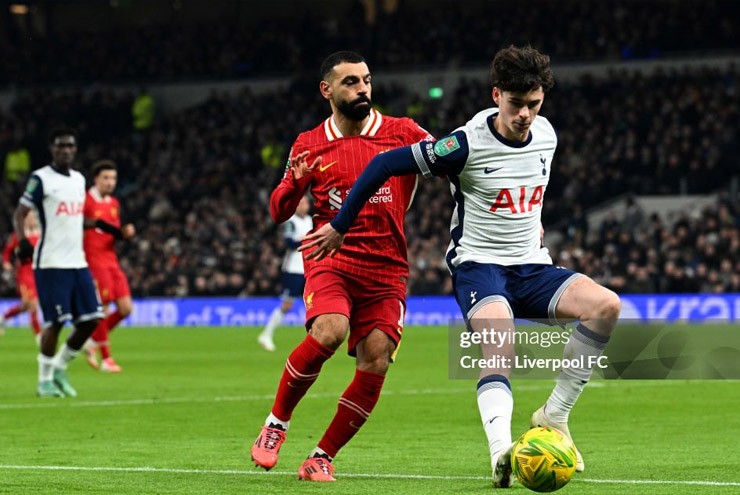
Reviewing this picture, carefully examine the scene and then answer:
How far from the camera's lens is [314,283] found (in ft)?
25.7

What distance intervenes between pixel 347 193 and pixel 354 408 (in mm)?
1199

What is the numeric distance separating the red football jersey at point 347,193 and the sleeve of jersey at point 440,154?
26.7 inches

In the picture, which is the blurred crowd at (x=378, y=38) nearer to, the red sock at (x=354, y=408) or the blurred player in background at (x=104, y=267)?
the blurred player in background at (x=104, y=267)

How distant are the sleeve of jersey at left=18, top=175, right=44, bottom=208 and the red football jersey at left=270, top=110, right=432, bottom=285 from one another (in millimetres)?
6018

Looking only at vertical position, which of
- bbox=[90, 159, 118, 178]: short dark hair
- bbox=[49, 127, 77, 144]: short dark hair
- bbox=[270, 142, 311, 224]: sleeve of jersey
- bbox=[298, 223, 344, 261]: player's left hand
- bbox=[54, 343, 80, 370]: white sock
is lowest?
bbox=[54, 343, 80, 370]: white sock

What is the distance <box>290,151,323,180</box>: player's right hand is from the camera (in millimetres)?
7695

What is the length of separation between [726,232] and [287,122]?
14.7 metres

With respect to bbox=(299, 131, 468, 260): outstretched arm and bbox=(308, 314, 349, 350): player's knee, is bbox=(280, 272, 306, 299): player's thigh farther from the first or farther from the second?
bbox=(299, 131, 468, 260): outstretched arm

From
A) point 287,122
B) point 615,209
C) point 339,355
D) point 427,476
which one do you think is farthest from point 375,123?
point 287,122

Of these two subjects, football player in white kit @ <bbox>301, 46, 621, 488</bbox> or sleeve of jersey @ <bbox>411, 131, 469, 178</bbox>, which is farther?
sleeve of jersey @ <bbox>411, 131, 469, 178</bbox>

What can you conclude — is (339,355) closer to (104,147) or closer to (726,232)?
(726,232)

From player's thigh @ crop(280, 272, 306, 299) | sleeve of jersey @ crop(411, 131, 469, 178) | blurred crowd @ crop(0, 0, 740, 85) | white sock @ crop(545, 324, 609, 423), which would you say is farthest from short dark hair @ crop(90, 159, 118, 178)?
blurred crowd @ crop(0, 0, 740, 85)

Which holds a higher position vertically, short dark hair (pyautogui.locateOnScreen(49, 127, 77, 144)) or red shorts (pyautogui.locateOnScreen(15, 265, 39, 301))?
short dark hair (pyautogui.locateOnScreen(49, 127, 77, 144))

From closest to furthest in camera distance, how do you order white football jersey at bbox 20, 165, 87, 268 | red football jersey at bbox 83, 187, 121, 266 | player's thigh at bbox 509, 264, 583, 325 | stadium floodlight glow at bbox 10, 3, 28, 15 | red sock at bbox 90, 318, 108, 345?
player's thigh at bbox 509, 264, 583, 325 → white football jersey at bbox 20, 165, 87, 268 → red football jersey at bbox 83, 187, 121, 266 → red sock at bbox 90, 318, 108, 345 → stadium floodlight glow at bbox 10, 3, 28, 15
